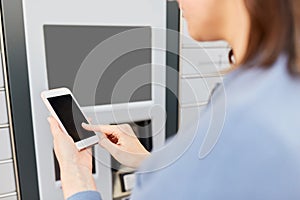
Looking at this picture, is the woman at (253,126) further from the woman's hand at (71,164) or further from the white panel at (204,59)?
the white panel at (204,59)

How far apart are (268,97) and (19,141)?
64 centimetres

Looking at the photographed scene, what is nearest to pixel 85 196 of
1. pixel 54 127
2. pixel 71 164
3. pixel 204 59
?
pixel 71 164

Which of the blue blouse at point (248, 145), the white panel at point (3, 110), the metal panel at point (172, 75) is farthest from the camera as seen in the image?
the metal panel at point (172, 75)

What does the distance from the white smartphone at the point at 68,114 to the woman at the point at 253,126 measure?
0.42m

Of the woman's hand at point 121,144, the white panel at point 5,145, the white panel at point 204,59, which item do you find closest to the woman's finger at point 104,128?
the woman's hand at point 121,144

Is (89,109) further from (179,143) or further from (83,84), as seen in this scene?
(179,143)

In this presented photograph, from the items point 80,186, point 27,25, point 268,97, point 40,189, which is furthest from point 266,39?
point 40,189

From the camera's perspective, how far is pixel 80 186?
0.58 meters

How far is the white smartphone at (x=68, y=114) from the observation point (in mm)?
755

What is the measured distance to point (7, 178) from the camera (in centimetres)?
80

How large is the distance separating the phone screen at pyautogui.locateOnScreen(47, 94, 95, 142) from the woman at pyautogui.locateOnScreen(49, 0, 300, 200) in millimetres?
423

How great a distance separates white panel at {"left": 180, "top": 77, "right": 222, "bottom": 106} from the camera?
3.31 feet

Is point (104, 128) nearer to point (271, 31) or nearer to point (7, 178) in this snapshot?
point (7, 178)

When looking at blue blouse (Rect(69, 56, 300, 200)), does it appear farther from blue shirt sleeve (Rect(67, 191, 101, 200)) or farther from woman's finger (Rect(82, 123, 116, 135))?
woman's finger (Rect(82, 123, 116, 135))
